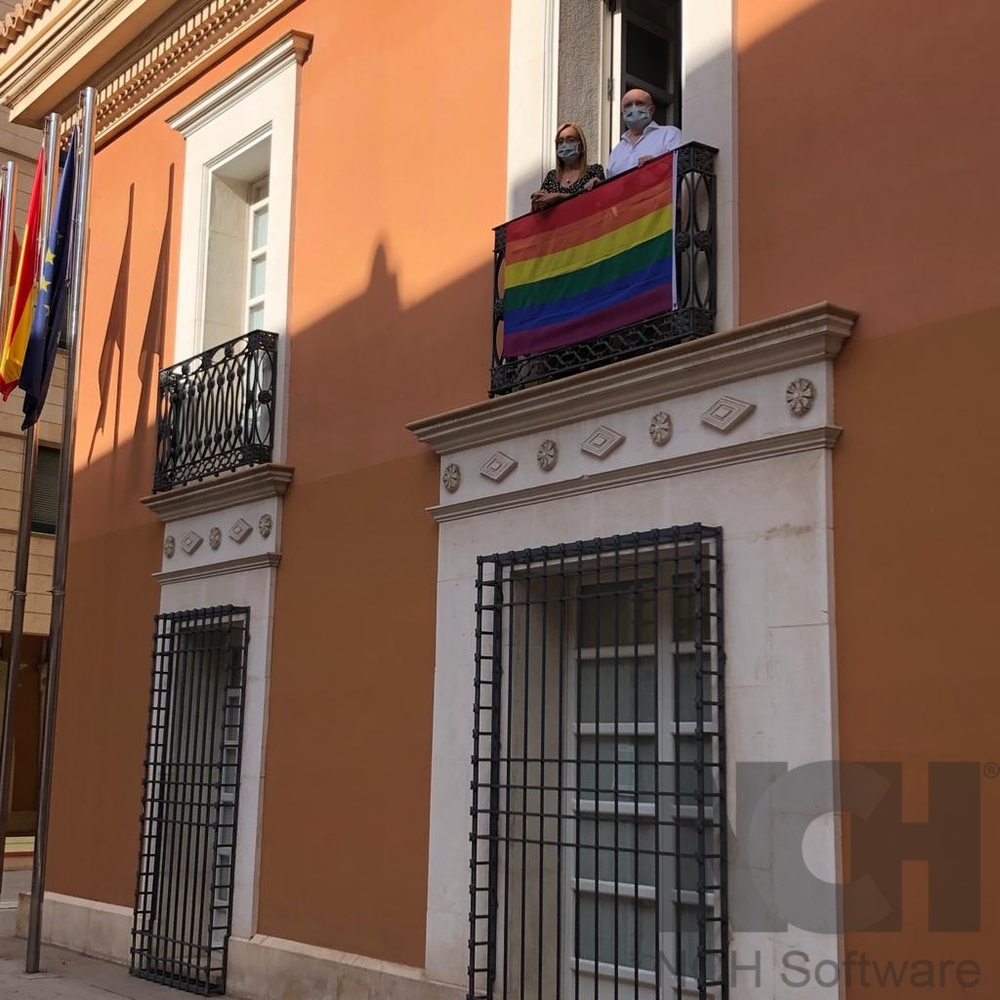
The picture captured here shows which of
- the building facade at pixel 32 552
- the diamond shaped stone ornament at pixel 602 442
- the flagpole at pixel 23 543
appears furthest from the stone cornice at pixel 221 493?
the building facade at pixel 32 552

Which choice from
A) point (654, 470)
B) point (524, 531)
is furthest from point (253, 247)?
point (654, 470)

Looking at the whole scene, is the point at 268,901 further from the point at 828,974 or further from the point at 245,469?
the point at 828,974

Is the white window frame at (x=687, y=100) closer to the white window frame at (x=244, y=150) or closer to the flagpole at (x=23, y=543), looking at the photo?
the white window frame at (x=244, y=150)

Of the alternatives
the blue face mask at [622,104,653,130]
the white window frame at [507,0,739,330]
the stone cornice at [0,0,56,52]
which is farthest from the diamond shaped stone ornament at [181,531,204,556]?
the stone cornice at [0,0,56,52]

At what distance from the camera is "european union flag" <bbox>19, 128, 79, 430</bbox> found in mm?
10391

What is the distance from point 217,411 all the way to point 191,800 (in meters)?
2.60

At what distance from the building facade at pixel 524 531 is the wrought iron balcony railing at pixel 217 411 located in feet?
0.14

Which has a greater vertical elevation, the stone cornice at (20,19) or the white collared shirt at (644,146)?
the stone cornice at (20,19)

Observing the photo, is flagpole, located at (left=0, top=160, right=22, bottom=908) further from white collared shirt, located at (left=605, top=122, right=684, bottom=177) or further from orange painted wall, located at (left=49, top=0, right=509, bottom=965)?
white collared shirt, located at (left=605, top=122, right=684, bottom=177)

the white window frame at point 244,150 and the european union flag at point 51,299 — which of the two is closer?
the white window frame at point 244,150

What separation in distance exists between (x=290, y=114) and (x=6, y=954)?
20.7ft

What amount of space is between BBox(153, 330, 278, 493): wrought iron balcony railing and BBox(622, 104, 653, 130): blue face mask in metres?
3.23

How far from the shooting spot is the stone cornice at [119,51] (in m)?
10.2

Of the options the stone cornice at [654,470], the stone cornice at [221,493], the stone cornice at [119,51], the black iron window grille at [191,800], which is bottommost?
the black iron window grille at [191,800]
